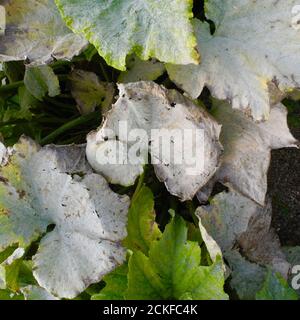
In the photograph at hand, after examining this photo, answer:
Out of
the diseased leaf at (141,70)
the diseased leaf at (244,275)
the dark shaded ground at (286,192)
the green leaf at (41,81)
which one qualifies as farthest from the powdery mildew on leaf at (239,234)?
the green leaf at (41,81)

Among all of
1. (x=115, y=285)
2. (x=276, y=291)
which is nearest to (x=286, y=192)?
(x=276, y=291)

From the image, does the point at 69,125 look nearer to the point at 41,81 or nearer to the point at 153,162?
the point at 41,81

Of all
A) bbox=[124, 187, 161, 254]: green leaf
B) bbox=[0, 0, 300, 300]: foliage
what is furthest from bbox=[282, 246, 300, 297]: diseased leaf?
bbox=[124, 187, 161, 254]: green leaf

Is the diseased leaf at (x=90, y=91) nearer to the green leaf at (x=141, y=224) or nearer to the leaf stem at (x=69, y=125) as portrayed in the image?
the leaf stem at (x=69, y=125)

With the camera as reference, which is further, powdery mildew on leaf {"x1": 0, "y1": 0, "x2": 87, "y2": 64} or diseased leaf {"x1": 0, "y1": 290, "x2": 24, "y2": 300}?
diseased leaf {"x1": 0, "y1": 290, "x2": 24, "y2": 300}

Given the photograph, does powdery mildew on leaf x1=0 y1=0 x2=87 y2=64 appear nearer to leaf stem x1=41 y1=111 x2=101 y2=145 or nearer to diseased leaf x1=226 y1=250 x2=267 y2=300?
leaf stem x1=41 y1=111 x2=101 y2=145

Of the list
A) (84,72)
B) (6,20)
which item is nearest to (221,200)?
(84,72)
